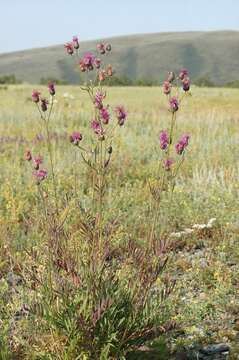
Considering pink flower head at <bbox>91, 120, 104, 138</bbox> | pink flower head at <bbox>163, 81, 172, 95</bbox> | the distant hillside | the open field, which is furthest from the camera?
the distant hillside

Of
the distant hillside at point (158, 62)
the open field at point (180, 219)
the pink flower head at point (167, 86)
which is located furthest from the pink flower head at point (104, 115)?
the distant hillside at point (158, 62)

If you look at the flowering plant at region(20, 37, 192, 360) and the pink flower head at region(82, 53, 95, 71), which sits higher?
the pink flower head at region(82, 53, 95, 71)

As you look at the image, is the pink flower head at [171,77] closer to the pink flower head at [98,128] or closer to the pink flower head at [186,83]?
the pink flower head at [186,83]

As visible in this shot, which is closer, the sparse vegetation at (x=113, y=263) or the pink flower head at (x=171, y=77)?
the pink flower head at (x=171, y=77)

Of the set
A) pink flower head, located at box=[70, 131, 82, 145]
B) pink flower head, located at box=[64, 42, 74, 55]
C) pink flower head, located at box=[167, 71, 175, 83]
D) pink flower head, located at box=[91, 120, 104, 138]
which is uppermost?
pink flower head, located at box=[64, 42, 74, 55]

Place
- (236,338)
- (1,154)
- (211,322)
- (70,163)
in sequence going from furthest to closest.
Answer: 1. (1,154)
2. (70,163)
3. (211,322)
4. (236,338)

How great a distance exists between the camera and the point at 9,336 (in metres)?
3.78

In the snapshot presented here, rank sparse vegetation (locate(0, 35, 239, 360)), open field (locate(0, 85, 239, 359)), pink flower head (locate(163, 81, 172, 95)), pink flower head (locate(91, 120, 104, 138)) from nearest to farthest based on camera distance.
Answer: pink flower head (locate(91, 120, 104, 138)) → pink flower head (locate(163, 81, 172, 95)) → sparse vegetation (locate(0, 35, 239, 360)) → open field (locate(0, 85, 239, 359))

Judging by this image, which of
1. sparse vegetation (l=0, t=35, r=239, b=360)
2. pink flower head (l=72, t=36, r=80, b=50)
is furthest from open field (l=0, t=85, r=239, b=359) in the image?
pink flower head (l=72, t=36, r=80, b=50)

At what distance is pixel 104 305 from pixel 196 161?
6.12 meters

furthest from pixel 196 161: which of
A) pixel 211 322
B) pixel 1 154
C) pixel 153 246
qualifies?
pixel 153 246

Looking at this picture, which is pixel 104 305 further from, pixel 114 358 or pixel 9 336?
pixel 9 336

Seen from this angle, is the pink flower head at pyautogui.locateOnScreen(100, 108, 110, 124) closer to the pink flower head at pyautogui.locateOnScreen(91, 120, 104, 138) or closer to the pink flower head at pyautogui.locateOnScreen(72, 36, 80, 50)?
the pink flower head at pyautogui.locateOnScreen(91, 120, 104, 138)

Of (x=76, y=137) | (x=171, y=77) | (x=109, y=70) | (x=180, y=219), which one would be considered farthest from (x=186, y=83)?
(x=180, y=219)
